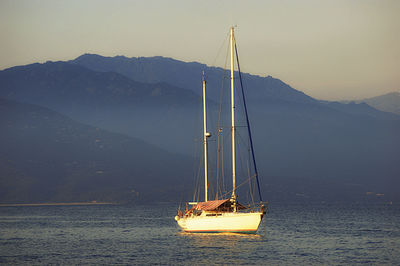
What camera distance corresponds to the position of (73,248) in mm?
76188

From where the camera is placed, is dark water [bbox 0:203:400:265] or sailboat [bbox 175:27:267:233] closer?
dark water [bbox 0:203:400:265]

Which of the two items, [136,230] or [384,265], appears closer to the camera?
[384,265]

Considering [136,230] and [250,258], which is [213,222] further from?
[136,230]

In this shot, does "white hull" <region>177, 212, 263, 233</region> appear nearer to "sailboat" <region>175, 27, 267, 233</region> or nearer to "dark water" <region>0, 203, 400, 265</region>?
"sailboat" <region>175, 27, 267, 233</region>

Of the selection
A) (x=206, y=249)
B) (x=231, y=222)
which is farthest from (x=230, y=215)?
(x=206, y=249)

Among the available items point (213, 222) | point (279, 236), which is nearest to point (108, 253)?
point (213, 222)

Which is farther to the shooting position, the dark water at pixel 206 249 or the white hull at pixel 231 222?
the white hull at pixel 231 222

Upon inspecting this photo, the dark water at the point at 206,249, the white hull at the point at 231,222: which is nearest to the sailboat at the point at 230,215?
the white hull at the point at 231,222

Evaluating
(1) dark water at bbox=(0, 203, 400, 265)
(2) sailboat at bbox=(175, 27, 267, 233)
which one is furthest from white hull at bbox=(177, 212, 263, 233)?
(1) dark water at bbox=(0, 203, 400, 265)

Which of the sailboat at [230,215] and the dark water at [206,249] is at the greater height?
the sailboat at [230,215]

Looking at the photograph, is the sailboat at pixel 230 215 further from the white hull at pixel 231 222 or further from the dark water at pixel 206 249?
the dark water at pixel 206 249

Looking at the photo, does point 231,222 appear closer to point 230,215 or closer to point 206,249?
point 230,215

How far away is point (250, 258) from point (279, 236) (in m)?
27.5

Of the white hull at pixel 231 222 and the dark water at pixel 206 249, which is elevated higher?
the white hull at pixel 231 222
